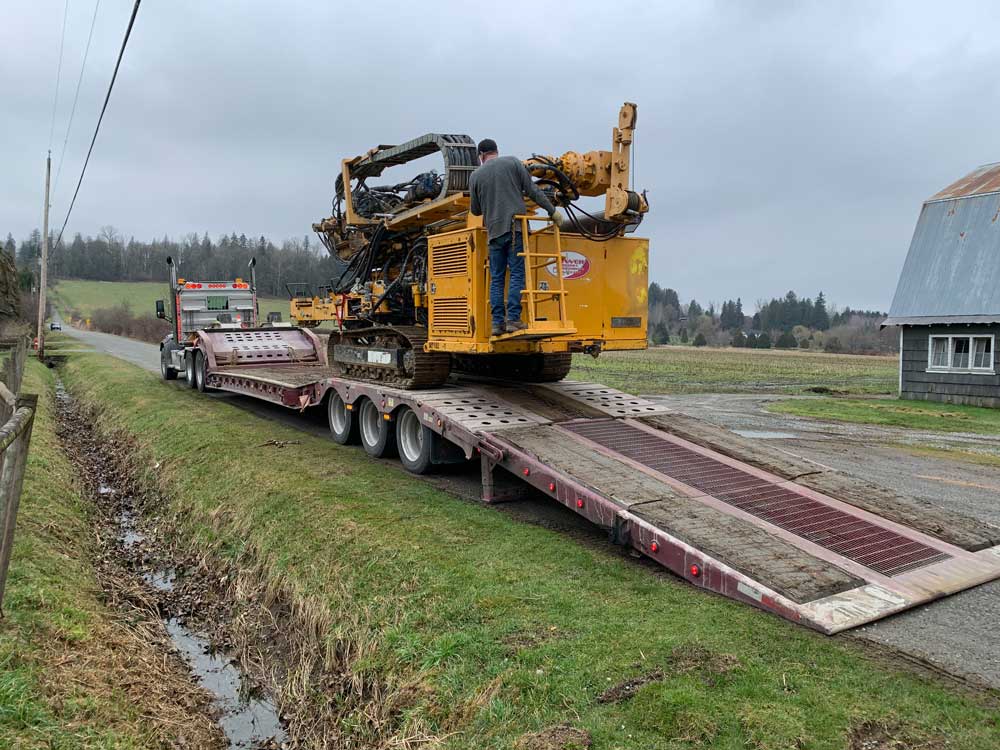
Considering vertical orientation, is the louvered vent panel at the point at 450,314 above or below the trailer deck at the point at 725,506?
above

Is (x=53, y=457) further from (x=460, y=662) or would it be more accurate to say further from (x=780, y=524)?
(x=780, y=524)

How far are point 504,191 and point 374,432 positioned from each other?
4.22m

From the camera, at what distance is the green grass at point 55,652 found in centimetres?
412

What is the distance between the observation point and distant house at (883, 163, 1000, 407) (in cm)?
1952

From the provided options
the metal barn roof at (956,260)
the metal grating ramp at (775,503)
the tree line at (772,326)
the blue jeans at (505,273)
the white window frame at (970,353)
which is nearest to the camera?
the metal grating ramp at (775,503)

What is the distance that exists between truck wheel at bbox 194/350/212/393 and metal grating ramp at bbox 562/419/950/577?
11745mm

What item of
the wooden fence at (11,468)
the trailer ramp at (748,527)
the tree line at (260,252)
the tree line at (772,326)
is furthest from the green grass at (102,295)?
the wooden fence at (11,468)

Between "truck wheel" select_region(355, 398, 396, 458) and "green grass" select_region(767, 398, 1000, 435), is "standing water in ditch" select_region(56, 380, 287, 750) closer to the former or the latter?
"truck wheel" select_region(355, 398, 396, 458)

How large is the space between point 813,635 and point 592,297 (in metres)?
4.72

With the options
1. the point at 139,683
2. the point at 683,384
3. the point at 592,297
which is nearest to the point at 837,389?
the point at 683,384

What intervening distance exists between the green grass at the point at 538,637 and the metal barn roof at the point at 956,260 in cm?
1762

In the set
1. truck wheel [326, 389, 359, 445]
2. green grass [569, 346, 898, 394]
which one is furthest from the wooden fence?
green grass [569, 346, 898, 394]

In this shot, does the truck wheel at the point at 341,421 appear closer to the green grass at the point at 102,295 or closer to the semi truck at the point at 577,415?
the semi truck at the point at 577,415

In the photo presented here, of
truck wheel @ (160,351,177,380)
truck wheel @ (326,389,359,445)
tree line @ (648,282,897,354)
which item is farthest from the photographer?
tree line @ (648,282,897,354)
